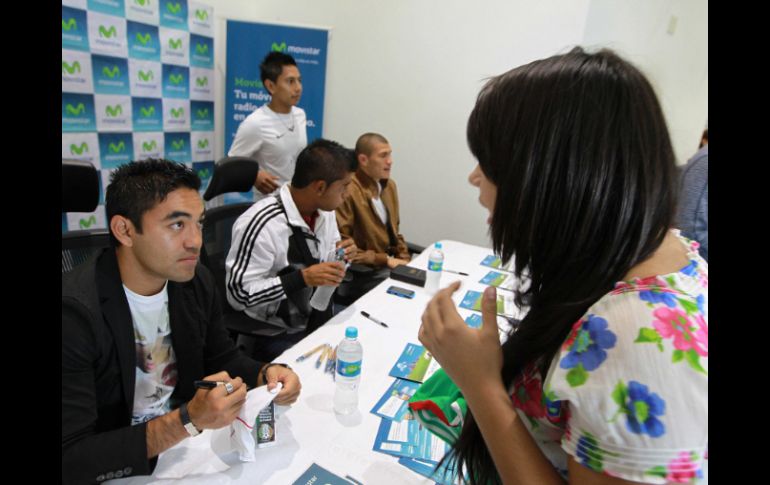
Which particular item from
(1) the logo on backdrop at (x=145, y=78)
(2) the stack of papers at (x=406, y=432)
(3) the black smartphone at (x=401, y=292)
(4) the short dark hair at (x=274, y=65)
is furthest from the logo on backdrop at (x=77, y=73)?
(2) the stack of papers at (x=406, y=432)

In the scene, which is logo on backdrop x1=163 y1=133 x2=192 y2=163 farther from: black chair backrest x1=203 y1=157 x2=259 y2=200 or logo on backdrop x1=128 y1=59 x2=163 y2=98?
black chair backrest x1=203 y1=157 x2=259 y2=200

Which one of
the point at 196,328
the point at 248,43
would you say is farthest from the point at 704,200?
the point at 248,43

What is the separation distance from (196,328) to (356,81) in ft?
10.8

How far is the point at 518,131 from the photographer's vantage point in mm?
619

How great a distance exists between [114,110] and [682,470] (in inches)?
150

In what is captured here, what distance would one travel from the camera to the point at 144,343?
120 centimetres

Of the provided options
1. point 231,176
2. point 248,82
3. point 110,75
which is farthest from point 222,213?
point 248,82

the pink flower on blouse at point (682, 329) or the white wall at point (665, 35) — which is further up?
the white wall at point (665, 35)

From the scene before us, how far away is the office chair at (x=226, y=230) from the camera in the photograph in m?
1.71

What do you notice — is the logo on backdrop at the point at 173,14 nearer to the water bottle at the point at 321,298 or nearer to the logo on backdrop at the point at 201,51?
the logo on backdrop at the point at 201,51

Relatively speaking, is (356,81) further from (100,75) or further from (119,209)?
(119,209)

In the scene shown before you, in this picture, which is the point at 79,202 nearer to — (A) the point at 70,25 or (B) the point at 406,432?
(B) the point at 406,432

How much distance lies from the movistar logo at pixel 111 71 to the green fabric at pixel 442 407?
11.1 feet

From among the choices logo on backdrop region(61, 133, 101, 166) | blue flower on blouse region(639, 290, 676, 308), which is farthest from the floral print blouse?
logo on backdrop region(61, 133, 101, 166)
